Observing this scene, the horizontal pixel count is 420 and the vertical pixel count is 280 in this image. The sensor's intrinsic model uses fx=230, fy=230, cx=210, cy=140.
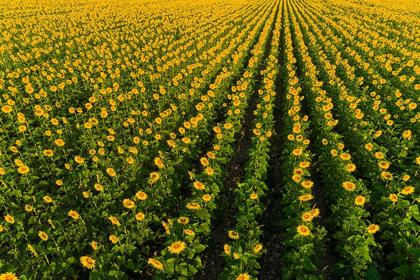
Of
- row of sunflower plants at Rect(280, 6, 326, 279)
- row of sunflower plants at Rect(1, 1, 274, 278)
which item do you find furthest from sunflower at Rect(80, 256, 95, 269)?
row of sunflower plants at Rect(280, 6, 326, 279)

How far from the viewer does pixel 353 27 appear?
20.0 meters

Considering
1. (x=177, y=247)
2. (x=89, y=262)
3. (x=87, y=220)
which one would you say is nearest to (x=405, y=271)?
(x=177, y=247)

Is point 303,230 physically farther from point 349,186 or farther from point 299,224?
point 349,186

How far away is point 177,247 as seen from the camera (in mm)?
3475

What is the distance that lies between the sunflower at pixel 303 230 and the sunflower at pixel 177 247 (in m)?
1.94

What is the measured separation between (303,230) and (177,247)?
212 cm

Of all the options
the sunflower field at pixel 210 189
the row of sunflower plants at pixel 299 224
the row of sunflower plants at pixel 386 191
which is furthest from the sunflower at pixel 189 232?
the row of sunflower plants at pixel 386 191

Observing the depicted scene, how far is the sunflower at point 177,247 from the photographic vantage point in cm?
342

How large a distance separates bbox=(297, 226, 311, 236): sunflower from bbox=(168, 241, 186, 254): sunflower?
6.37 ft

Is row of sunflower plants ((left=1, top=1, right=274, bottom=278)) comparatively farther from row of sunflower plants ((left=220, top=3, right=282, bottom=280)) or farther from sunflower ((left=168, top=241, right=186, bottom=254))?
row of sunflower plants ((left=220, top=3, right=282, bottom=280))

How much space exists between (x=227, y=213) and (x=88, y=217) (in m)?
3.04

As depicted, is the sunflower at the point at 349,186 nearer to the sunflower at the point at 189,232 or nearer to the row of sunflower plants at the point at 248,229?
the row of sunflower plants at the point at 248,229

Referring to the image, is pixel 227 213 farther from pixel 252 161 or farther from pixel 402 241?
pixel 402 241

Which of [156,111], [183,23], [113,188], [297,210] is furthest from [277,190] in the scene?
[183,23]
